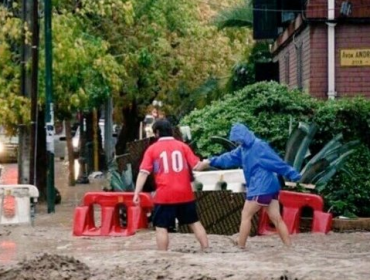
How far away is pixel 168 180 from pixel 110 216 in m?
4.02

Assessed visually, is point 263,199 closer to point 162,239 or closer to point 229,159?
point 229,159

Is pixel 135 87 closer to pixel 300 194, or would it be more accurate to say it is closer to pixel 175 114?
pixel 175 114

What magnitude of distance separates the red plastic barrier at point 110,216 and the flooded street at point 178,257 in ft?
0.85

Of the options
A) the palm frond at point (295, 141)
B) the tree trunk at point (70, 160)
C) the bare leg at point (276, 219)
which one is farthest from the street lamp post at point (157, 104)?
the bare leg at point (276, 219)

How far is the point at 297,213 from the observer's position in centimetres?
1623

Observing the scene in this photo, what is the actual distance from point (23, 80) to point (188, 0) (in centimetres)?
1095

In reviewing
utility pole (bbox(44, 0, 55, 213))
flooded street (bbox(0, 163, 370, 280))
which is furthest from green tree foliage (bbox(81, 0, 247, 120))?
flooded street (bbox(0, 163, 370, 280))

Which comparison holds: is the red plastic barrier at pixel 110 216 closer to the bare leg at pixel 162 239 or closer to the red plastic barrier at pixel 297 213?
the red plastic barrier at pixel 297 213

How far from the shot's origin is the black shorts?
13.1 metres

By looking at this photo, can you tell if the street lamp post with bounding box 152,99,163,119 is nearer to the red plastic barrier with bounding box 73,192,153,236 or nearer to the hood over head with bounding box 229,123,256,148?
the red plastic barrier with bounding box 73,192,153,236

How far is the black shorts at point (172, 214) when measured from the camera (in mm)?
13133

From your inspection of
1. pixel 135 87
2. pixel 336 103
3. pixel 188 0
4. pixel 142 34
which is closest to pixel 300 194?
pixel 336 103

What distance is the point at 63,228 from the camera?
19141 millimetres

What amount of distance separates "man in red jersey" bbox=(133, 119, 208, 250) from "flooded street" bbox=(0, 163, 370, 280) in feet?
1.12
